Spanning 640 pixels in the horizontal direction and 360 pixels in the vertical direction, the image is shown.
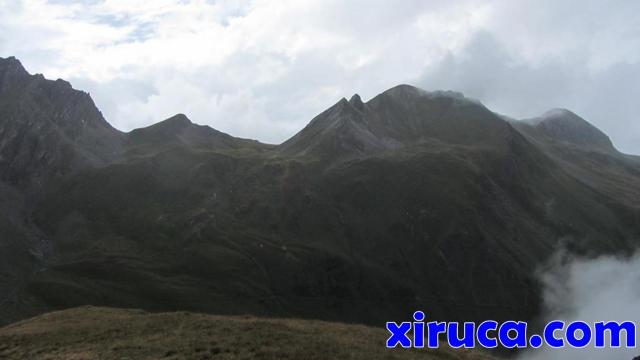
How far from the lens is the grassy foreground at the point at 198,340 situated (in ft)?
155

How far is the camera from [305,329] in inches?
2180

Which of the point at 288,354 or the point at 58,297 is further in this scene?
the point at 58,297

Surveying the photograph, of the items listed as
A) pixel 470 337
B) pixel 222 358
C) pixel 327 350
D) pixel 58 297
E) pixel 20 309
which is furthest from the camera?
pixel 58 297

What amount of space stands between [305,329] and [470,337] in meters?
16.2

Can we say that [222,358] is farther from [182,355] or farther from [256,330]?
[256,330]

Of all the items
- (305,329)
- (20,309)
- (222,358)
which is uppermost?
(20,309)

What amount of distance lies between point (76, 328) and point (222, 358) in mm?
24794

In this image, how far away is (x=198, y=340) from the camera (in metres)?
50.6

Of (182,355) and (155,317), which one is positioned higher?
(155,317)

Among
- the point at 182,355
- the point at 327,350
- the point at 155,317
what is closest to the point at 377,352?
the point at 327,350

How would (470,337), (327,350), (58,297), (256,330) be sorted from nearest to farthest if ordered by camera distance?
1. (327,350)
2. (256,330)
3. (470,337)
4. (58,297)

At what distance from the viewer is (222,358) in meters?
44.5

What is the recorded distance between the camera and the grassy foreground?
47.1 metres

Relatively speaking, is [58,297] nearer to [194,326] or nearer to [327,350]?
[194,326]
